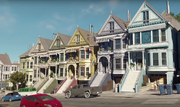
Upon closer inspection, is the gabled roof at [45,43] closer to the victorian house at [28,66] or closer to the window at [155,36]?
the victorian house at [28,66]

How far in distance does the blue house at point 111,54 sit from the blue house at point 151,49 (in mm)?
1614

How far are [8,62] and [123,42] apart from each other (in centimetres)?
4813

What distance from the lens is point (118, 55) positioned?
3362 cm

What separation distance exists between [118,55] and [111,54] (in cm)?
175

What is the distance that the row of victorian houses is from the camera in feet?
95.8

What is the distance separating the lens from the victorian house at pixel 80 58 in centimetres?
3731

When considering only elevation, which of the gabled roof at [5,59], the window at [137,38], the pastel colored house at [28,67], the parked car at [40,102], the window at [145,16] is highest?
the window at [145,16]

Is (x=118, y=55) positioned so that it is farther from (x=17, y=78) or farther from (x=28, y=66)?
(x=28, y=66)

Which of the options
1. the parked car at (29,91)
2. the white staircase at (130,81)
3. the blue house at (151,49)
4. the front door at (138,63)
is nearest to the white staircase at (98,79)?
the blue house at (151,49)

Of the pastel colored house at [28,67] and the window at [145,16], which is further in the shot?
the pastel colored house at [28,67]

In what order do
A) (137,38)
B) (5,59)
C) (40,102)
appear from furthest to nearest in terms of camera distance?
(5,59) → (137,38) → (40,102)

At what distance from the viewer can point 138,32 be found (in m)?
31.6

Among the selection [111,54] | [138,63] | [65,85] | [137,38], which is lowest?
[65,85]

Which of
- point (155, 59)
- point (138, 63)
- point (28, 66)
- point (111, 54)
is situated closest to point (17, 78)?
point (28, 66)
